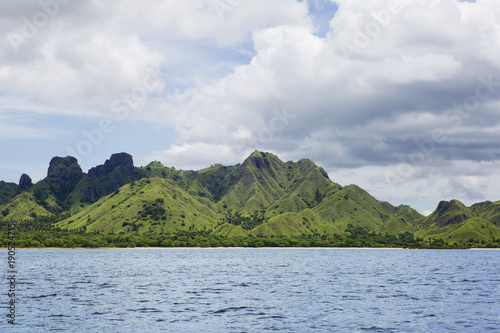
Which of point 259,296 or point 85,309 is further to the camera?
point 259,296

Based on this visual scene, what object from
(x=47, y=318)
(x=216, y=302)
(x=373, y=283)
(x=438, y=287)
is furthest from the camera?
(x=373, y=283)

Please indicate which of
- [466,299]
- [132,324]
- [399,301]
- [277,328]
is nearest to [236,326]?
[277,328]

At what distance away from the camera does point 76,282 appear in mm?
117062

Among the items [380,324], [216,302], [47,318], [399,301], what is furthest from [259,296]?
[47,318]

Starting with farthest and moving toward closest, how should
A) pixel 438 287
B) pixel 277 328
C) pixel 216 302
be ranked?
pixel 438 287 → pixel 216 302 → pixel 277 328

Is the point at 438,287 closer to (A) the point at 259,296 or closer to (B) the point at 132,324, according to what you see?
(A) the point at 259,296

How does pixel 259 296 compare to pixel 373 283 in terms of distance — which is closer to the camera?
pixel 259 296

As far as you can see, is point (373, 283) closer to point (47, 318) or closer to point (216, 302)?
point (216, 302)

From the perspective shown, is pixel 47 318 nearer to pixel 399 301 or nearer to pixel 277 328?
pixel 277 328

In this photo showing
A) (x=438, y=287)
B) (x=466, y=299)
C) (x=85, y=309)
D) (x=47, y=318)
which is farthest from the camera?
(x=438, y=287)

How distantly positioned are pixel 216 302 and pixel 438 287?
211 ft

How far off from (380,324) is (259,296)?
3364 centimetres

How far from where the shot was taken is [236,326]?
58.8 metres

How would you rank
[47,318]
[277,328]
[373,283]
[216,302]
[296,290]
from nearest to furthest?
[277,328], [47,318], [216,302], [296,290], [373,283]
